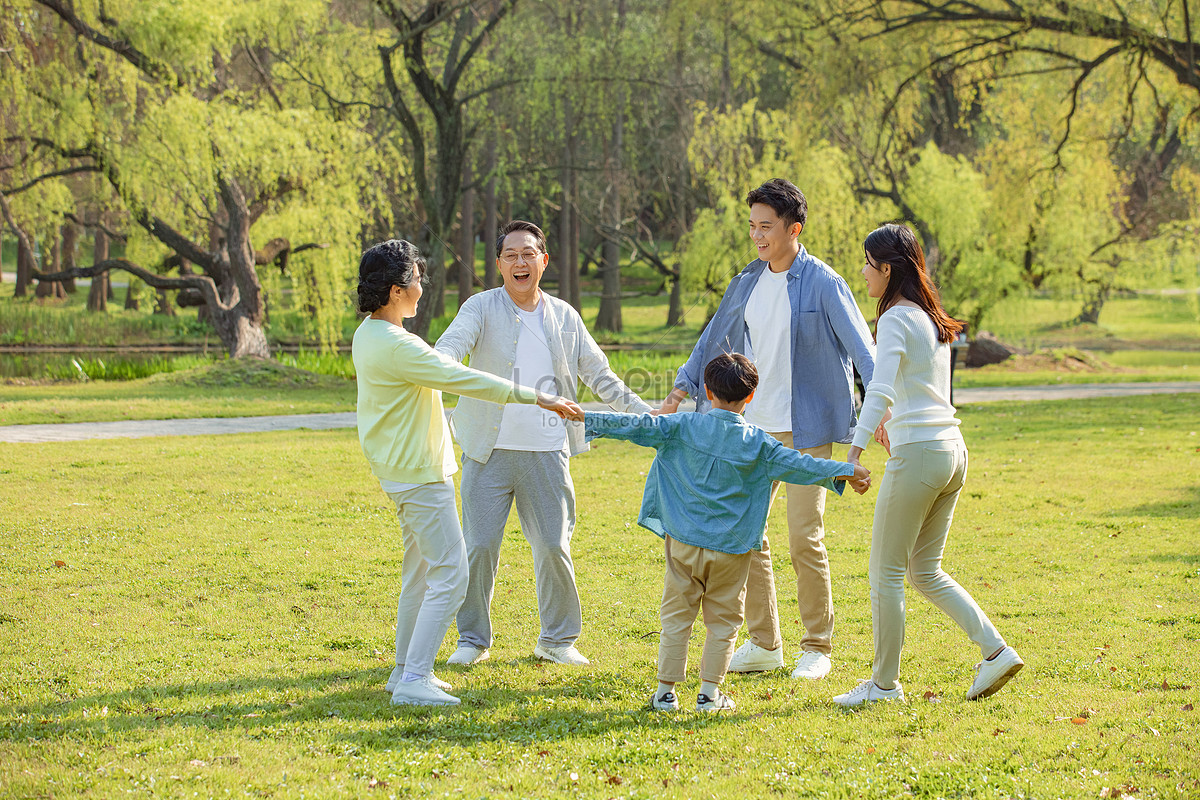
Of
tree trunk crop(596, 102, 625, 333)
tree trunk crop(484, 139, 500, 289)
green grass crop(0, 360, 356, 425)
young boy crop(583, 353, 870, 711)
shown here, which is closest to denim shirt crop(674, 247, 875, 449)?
young boy crop(583, 353, 870, 711)

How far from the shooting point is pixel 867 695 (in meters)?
4.28

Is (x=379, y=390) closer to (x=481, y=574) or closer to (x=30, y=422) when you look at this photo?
(x=481, y=574)

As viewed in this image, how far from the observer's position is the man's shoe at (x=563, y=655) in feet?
16.1

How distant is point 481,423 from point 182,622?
203 centimetres

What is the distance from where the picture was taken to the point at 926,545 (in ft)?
14.0

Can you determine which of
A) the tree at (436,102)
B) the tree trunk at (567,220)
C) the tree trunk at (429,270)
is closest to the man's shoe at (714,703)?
the tree at (436,102)

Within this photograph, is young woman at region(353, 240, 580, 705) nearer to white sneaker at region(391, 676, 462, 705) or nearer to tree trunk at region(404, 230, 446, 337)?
white sneaker at region(391, 676, 462, 705)

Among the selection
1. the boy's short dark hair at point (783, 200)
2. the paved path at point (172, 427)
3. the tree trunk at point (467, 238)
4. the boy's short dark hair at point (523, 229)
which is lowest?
the paved path at point (172, 427)

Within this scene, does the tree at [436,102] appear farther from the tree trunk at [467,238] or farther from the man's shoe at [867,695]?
the man's shoe at [867,695]

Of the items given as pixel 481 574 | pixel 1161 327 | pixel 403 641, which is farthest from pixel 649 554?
pixel 1161 327

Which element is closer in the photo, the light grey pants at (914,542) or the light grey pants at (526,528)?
the light grey pants at (914,542)

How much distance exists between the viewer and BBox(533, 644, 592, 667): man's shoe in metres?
4.90

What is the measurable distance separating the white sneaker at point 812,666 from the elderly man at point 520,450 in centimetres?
101

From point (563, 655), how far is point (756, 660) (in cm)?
92
